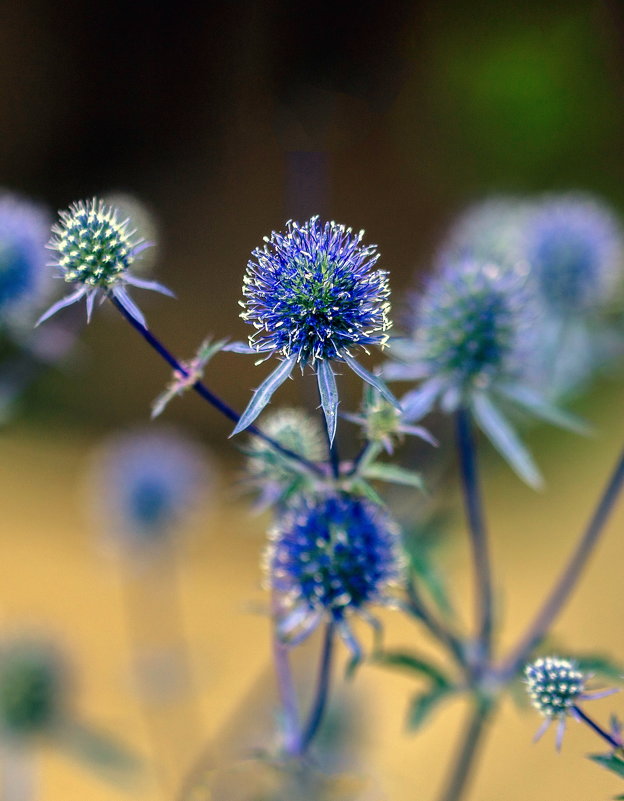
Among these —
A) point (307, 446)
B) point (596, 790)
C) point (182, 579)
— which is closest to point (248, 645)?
point (182, 579)

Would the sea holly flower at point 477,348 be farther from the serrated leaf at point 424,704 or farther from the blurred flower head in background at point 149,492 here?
the blurred flower head in background at point 149,492

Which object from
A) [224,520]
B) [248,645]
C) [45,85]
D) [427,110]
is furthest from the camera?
[224,520]

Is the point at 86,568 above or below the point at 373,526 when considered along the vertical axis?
below

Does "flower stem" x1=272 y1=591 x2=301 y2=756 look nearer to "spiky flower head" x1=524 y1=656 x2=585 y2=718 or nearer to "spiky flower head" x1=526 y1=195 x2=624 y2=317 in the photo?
"spiky flower head" x1=524 y1=656 x2=585 y2=718

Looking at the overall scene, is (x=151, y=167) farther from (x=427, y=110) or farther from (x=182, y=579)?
(x=182, y=579)

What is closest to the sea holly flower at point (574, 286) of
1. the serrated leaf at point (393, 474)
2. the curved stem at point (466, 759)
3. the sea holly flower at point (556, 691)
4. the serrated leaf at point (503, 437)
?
the serrated leaf at point (503, 437)

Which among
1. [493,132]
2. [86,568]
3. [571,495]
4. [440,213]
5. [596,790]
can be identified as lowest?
[86,568]
